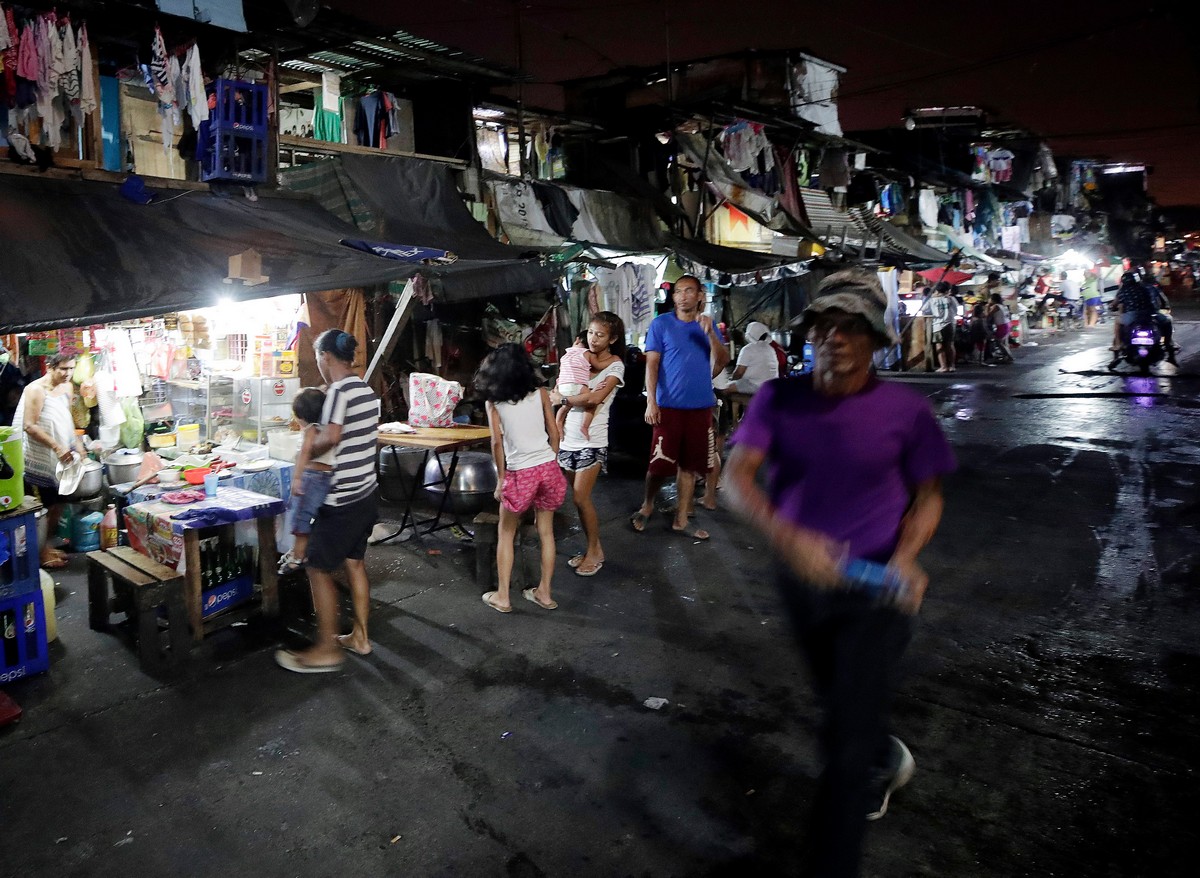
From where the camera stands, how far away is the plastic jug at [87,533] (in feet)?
23.1

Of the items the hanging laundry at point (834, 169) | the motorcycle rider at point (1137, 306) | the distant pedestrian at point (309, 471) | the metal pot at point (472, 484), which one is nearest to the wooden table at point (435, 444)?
the metal pot at point (472, 484)

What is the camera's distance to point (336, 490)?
4.73 m

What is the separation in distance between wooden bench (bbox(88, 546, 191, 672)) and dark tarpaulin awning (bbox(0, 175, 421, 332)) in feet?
5.28

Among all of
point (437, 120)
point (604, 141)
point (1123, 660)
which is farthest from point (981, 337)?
point (1123, 660)

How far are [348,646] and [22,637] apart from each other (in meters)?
1.78

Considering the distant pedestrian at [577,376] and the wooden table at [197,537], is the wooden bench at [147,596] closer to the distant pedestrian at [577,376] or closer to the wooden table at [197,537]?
the wooden table at [197,537]

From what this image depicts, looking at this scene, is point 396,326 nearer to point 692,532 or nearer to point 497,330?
point 497,330

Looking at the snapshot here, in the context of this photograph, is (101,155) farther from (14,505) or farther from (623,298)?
(623,298)

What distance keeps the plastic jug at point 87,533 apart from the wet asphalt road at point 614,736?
394mm

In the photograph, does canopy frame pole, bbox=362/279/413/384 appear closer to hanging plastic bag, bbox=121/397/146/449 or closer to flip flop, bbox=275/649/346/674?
hanging plastic bag, bbox=121/397/146/449

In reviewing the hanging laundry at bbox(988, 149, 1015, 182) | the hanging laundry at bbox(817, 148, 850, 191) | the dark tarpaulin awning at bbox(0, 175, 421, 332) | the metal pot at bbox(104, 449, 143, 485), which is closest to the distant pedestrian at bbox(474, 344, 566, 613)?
the dark tarpaulin awning at bbox(0, 175, 421, 332)

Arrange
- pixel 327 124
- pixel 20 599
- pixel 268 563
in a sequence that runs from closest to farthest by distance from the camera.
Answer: pixel 20 599, pixel 268 563, pixel 327 124

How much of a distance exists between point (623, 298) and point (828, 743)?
9.98m

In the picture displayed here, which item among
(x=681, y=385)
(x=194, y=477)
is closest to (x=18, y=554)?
(x=194, y=477)
